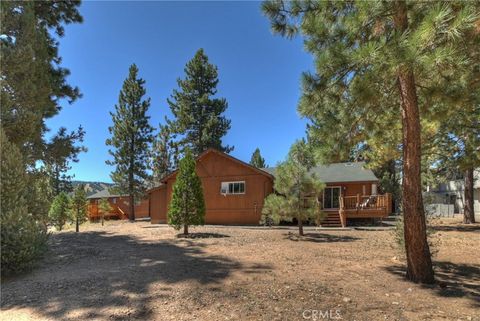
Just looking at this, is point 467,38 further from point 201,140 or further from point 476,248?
point 201,140

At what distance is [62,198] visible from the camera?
17906mm

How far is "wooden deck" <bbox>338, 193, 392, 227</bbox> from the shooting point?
18781 mm

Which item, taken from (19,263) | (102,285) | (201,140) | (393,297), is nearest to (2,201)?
(19,263)

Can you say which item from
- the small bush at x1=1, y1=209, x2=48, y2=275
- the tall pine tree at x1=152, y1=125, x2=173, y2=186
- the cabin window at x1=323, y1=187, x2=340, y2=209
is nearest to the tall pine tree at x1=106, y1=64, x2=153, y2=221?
the tall pine tree at x1=152, y1=125, x2=173, y2=186

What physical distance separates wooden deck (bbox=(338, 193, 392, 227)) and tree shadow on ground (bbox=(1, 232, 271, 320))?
11.3m

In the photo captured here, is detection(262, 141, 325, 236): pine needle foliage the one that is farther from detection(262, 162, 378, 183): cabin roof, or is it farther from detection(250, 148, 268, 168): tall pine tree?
detection(250, 148, 268, 168): tall pine tree

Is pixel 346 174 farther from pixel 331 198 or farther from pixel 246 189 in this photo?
pixel 246 189

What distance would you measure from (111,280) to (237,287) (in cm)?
225

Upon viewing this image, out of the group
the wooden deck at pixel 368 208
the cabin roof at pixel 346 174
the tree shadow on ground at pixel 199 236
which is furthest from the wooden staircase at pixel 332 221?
the tree shadow on ground at pixel 199 236

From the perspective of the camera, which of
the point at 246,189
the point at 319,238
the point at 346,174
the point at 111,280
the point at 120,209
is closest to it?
the point at 111,280

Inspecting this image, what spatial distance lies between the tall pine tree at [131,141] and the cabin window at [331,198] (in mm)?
14673

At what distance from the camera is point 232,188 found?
21.6m

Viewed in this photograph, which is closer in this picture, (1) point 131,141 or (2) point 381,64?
(2) point 381,64

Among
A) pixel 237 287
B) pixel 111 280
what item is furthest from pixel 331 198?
pixel 111 280
